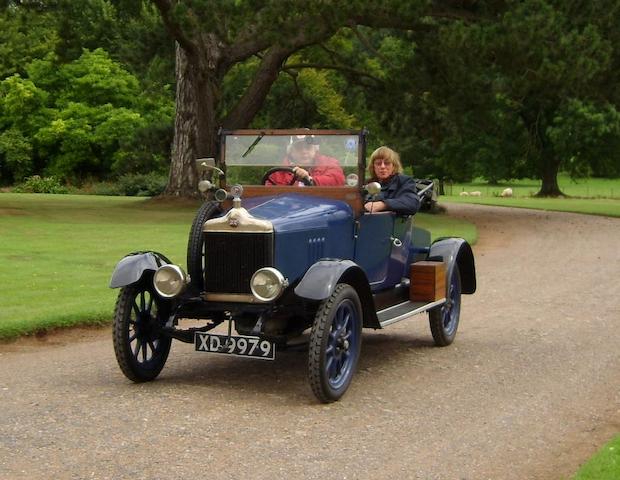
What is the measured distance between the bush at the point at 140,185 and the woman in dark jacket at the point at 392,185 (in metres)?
37.1

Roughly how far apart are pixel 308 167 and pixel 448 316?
2275mm

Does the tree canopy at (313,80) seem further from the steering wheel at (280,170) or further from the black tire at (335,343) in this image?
the black tire at (335,343)

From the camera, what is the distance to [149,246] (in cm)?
1767

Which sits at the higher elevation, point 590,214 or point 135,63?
point 135,63

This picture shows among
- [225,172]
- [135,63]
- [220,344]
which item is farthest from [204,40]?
[220,344]

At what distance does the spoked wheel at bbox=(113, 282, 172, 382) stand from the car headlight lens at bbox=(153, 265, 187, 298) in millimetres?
279

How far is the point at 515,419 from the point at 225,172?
11.8ft

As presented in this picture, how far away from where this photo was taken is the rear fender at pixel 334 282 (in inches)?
275

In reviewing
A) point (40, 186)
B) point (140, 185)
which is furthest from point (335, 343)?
point (40, 186)

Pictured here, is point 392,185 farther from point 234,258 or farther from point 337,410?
point 337,410

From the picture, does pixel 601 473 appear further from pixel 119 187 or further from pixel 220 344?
pixel 119 187

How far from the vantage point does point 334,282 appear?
23.2 feet

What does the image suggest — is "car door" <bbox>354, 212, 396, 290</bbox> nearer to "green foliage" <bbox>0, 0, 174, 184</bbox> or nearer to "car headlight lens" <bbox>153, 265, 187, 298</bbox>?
"car headlight lens" <bbox>153, 265, 187, 298</bbox>

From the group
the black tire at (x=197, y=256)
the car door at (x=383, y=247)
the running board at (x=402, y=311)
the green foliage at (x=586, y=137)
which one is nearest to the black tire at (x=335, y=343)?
the running board at (x=402, y=311)
